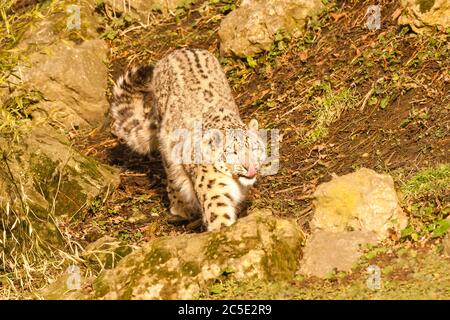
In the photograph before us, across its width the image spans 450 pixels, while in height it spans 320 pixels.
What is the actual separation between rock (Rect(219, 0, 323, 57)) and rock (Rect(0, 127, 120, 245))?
2.66 m

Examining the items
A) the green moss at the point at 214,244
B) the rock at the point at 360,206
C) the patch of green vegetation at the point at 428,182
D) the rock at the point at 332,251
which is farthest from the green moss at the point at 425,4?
the green moss at the point at 214,244

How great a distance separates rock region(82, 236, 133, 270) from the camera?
9.30 metres

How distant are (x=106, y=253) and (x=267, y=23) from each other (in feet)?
16.8

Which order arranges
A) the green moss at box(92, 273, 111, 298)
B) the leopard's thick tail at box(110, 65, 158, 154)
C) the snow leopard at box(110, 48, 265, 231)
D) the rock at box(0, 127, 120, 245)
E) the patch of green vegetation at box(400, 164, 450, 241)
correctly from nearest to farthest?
the green moss at box(92, 273, 111, 298)
the patch of green vegetation at box(400, 164, 450, 241)
the snow leopard at box(110, 48, 265, 231)
the rock at box(0, 127, 120, 245)
the leopard's thick tail at box(110, 65, 158, 154)

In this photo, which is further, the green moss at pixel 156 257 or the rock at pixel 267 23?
the rock at pixel 267 23

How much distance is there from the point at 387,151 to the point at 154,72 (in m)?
3.01

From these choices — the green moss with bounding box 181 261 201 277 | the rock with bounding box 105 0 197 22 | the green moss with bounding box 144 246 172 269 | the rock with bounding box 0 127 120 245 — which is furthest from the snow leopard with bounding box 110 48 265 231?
the rock with bounding box 105 0 197 22

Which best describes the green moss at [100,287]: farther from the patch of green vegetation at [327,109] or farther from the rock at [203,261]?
the patch of green vegetation at [327,109]

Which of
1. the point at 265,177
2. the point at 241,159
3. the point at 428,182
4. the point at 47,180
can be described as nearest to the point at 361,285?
the point at 428,182

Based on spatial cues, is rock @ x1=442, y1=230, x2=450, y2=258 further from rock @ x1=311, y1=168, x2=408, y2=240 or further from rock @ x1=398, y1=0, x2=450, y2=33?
rock @ x1=398, y1=0, x2=450, y2=33

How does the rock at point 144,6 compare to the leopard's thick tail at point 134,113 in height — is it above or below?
above

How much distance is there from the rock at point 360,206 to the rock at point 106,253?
2.00 metres

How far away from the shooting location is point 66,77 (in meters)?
13.9

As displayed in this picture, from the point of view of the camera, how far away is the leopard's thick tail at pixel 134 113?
39.7 feet
